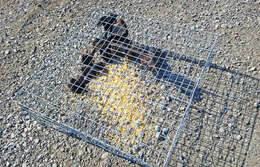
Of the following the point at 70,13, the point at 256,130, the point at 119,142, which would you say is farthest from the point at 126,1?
the point at 256,130

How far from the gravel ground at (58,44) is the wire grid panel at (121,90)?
15 cm

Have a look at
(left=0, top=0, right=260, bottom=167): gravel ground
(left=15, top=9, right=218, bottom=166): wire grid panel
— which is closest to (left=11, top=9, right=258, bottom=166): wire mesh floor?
(left=15, top=9, right=218, bottom=166): wire grid panel

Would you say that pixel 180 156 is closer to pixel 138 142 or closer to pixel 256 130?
pixel 138 142

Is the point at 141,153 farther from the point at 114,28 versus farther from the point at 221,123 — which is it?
the point at 114,28

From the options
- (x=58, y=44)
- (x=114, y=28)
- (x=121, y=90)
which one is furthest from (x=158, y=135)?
(x=58, y=44)

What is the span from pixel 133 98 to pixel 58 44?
1.35m

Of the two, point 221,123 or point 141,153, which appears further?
point 221,123

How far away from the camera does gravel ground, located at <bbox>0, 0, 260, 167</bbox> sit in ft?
7.72

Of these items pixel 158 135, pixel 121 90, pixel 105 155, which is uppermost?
pixel 121 90

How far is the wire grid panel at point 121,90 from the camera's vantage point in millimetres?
2344

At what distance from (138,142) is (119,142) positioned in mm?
173

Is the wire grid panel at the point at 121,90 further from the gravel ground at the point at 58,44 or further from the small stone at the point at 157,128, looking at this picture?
the gravel ground at the point at 58,44

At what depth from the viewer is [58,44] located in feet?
10.7

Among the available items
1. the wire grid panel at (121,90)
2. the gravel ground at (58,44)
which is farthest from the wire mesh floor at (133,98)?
the gravel ground at (58,44)
